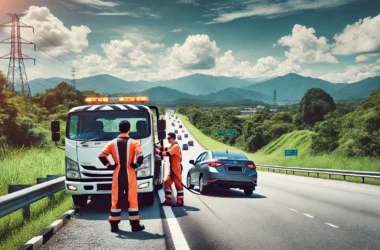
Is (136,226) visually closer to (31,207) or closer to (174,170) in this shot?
(31,207)

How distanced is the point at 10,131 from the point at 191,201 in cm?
3359

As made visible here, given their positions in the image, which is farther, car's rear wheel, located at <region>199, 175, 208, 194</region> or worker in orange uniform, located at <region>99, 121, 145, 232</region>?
car's rear wheel, located at <region>199, 175, 208, 194</region>

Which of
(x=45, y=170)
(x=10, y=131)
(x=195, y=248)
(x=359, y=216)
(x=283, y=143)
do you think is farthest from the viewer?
(x=283, y=143)

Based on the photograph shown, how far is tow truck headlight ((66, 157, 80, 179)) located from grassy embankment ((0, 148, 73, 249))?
742mm

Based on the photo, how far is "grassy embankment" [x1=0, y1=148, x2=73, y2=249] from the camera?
7180 millimetres

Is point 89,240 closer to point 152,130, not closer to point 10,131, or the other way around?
point 152,130

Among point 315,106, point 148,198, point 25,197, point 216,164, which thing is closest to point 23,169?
point 148,198

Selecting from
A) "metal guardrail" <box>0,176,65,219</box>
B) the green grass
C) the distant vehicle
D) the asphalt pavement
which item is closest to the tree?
the green grass

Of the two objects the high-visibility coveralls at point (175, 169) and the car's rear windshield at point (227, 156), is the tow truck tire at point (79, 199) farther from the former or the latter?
the car's rear windshield at point (227, 156)

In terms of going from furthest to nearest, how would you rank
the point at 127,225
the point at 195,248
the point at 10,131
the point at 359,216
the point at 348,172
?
the point at 10,131 < the point at 348,172 < the point at 359,216 < the point at 127,225 < the point at 195,248

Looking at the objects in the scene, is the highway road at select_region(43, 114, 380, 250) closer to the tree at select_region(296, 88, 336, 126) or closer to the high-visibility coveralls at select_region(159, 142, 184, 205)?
the high-visibility coveralls at select_region(159, 142, 184, 205)

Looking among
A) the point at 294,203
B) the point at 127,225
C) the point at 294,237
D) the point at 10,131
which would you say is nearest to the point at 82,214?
the point at 127,225

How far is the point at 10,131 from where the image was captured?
4206cm

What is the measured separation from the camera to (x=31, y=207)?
1002 centimetres
